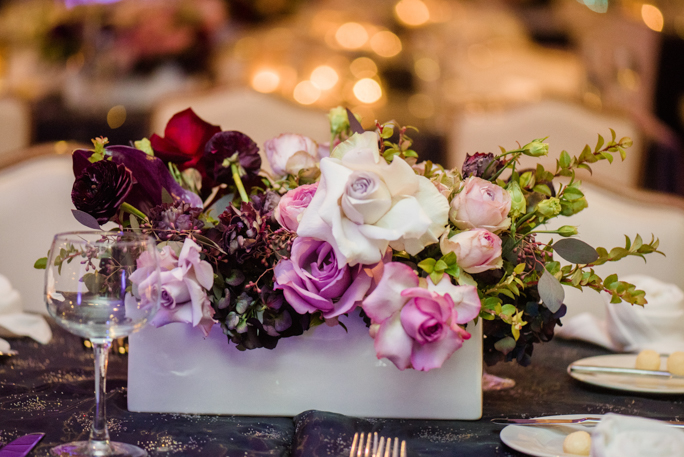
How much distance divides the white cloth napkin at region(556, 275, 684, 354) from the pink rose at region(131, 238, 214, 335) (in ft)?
2.28

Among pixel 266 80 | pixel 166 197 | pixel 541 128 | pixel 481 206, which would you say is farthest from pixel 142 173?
pixel 266 80

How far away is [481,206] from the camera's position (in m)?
0.64

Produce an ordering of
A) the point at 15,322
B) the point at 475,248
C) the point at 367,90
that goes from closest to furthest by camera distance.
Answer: the point at 475,248 → the point at 15,322 → the point at 367,90

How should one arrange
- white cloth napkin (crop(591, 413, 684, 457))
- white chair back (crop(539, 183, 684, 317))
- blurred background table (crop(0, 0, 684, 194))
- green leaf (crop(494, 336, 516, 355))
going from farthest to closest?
blurred background table (crop(0, 0, 684, 194)) < white chair back (crop(539, 183, 684, 317)) < green leaf (crop(494, 336, 516, 355)) < white cloth napkin (crop(591, 413, 684, 457))

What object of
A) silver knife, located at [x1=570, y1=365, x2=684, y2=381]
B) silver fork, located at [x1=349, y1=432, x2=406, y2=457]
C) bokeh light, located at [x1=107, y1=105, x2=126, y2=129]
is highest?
bokeh light, located at [x1=107, y1=105, x2=126, y2=129]

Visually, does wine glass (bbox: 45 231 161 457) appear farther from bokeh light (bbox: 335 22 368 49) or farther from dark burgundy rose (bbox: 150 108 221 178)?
bokeh light (bbox: 335 22 368 49)

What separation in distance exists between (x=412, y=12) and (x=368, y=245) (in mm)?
3712

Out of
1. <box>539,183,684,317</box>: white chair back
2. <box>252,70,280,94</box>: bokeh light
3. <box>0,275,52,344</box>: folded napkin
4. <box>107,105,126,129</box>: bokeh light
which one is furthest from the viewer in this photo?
<box>252,70,280,94</box>: bokeh light

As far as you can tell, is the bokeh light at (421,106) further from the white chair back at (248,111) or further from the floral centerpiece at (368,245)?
the floral centerpiece at (368,245)

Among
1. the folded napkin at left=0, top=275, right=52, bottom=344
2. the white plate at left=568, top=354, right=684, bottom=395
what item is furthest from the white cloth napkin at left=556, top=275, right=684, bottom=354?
the folded napkin at left=0, top=275, right=52, bottom=344

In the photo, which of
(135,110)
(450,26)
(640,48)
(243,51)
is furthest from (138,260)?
(640,48)

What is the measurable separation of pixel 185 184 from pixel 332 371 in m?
0.29

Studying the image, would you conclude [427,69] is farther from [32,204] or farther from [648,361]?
[648,361]

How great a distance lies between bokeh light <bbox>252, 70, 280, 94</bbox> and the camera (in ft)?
10.3
